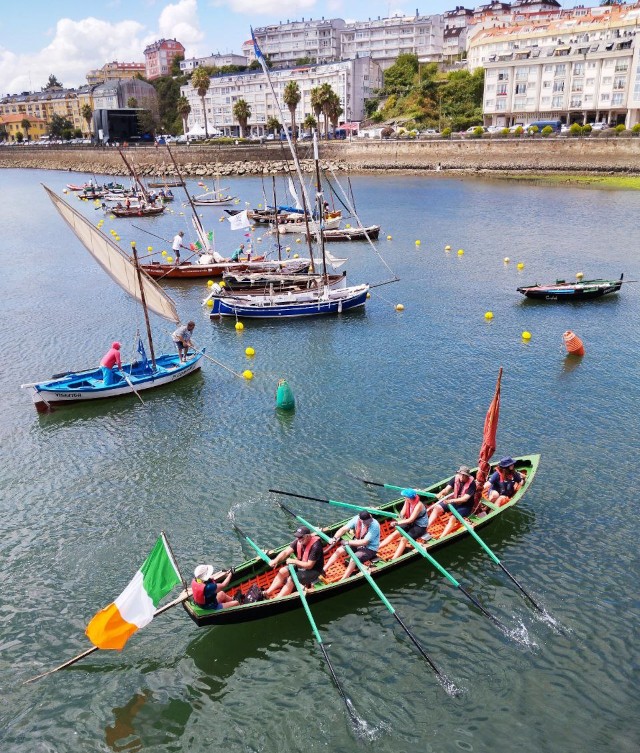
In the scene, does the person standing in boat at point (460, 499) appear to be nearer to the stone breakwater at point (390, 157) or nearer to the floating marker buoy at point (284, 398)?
the floating marker buoy at point (284, 398)

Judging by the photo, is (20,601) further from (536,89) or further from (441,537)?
(536,89)

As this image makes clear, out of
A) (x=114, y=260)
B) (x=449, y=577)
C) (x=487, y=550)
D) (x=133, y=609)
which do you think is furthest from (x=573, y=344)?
(x=133, y=609)

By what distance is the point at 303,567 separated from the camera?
16.2 metres

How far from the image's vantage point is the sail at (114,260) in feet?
91.1

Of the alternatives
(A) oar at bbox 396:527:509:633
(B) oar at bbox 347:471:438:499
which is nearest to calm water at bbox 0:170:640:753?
(A) oar at bbox 396:527:509:633

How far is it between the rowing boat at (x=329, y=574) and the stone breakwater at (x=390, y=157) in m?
78.0

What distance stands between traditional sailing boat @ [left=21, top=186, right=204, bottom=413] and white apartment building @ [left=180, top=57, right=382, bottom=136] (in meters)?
141

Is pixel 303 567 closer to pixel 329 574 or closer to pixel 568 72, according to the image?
pixel 329 574

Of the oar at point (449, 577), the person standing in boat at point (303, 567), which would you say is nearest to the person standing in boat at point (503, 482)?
the oar at point (449, 577)

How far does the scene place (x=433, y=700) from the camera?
46.2 ft

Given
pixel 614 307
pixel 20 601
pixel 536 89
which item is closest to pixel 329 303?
pixel 614 307

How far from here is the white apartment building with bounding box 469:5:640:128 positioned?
117m

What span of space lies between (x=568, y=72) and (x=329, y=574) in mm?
135402

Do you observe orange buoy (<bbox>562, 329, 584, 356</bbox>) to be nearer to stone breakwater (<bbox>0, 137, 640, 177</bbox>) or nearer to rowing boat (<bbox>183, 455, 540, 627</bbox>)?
rowing boat (<bbox>183, 455, 540, 627</bbox>)
